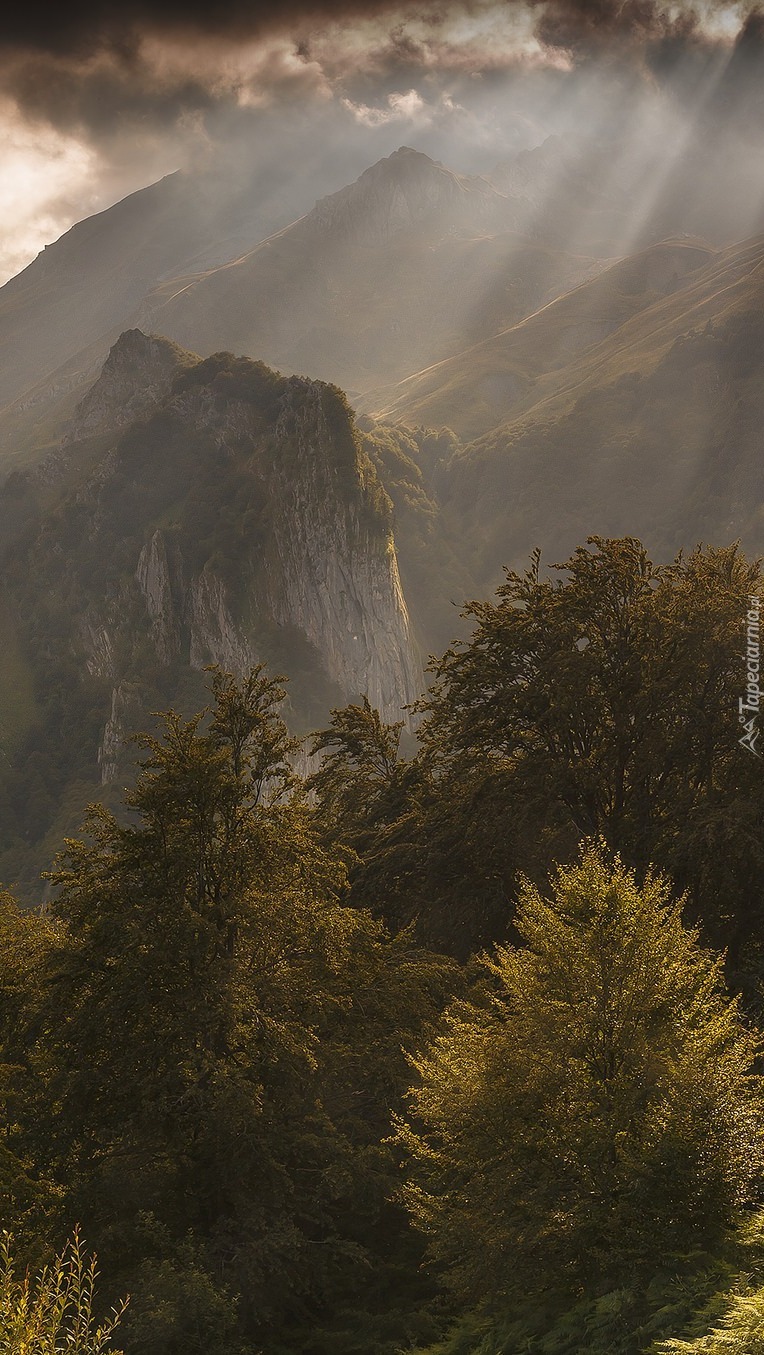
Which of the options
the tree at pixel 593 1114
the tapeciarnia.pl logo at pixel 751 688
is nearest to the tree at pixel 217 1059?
the tree at pixel 593 1114

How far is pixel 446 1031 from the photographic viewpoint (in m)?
24.2

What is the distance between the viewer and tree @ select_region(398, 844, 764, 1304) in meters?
14.0

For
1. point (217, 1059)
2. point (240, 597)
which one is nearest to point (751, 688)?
point (217, 1059)

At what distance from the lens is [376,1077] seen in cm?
2286

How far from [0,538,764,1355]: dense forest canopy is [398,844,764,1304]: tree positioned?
55mm

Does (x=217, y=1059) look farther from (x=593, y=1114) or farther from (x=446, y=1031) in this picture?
(x=593, y=1114)

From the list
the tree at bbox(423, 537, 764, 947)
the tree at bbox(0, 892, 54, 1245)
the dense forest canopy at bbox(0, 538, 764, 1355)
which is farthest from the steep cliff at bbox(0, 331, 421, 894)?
the tree at bbox(0, 892, 54, 1245)

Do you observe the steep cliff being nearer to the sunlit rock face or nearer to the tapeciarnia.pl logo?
the sunlit rock face

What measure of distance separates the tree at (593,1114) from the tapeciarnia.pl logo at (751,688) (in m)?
11.4

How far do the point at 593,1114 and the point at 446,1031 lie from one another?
31.7 ft

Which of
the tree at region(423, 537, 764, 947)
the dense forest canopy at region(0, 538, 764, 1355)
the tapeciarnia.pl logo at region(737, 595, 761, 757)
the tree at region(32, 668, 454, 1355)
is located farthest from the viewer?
the tree at region(423, 537, 764, 947)

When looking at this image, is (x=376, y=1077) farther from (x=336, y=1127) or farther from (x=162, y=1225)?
(x=162, y=1225)

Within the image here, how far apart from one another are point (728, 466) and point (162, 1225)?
20055 cm

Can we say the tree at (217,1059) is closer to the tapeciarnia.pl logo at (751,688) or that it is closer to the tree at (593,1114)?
the tree at (593,1114)
